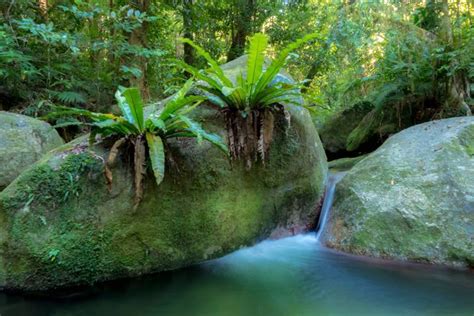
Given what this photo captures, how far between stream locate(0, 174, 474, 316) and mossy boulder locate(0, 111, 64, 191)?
62.4 inches

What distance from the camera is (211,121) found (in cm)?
347

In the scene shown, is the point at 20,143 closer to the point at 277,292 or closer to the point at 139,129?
the point at 139,129

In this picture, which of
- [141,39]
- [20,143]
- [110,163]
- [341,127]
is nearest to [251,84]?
[110,163]

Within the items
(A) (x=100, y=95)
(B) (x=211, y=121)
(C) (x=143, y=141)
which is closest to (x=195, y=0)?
(A) (x=100, y=95)

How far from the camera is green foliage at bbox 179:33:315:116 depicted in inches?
128

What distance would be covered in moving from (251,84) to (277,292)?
1922 mm

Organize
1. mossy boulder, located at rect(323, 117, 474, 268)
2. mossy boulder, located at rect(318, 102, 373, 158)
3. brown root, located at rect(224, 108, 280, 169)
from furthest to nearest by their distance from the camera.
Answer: mossy boulder, located at rect(318, 102, 373, 158) → brown root, located at rect(224, 108, 280, 169) → mossy boulder, located at rect(323, 117, 474, 268)

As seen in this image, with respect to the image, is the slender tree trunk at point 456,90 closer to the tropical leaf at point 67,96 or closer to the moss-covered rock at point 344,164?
the moss-covered rock at point 344,164

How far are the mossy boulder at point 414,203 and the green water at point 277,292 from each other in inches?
7.7

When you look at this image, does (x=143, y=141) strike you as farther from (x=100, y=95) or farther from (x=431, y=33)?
(x=431, y=33)

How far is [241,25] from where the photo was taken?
8.53 m

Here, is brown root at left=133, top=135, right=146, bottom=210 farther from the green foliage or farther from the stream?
the green foliage

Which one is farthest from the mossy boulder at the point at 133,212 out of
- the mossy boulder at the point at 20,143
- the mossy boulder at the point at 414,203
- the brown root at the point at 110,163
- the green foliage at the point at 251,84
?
the mossy boulder at the point at 20,143

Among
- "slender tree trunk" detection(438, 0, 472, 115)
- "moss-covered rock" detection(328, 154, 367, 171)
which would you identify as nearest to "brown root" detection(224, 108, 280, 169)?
"moss-covered rock" detection(328, 154, 367, 171)
